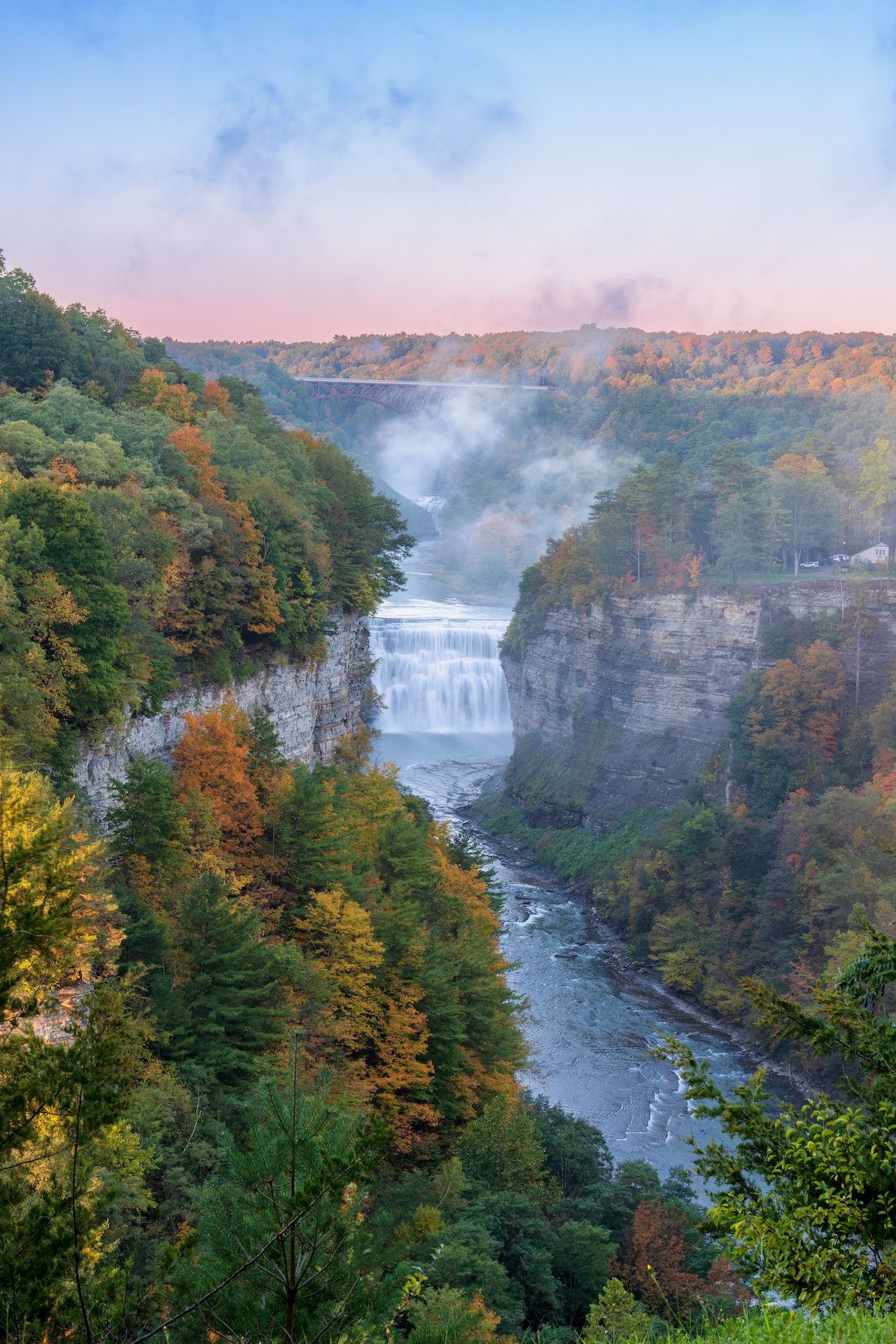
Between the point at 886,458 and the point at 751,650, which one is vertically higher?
the point at 886,458

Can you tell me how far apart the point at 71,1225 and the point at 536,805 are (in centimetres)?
6735

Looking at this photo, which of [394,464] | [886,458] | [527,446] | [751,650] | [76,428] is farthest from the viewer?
[394,464]

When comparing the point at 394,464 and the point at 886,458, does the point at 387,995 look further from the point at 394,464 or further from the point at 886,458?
the point at 394,464

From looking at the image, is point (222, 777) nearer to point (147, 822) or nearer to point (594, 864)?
point (147, 822)

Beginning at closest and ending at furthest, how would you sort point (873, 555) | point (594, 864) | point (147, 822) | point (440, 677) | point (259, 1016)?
point (259, 1016)
point (147, 822)
point (594, 864)
point (873, 555)
point (440, 677)

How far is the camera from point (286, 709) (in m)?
40.7

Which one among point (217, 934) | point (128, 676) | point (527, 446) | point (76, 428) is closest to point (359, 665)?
point (76, 428)

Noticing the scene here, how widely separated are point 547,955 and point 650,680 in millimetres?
22764

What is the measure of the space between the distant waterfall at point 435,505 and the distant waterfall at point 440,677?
69977 mm

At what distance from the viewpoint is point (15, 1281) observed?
8.23m

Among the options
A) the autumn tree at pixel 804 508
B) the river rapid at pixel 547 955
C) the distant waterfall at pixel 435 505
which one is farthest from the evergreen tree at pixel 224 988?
the distant waterfall at pixel 435 505

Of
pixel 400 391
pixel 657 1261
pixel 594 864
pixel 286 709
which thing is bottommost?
pixel 594 864

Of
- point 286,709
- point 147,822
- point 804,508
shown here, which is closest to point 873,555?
point 804,508

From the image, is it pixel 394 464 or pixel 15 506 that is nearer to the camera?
pixel 15 506
